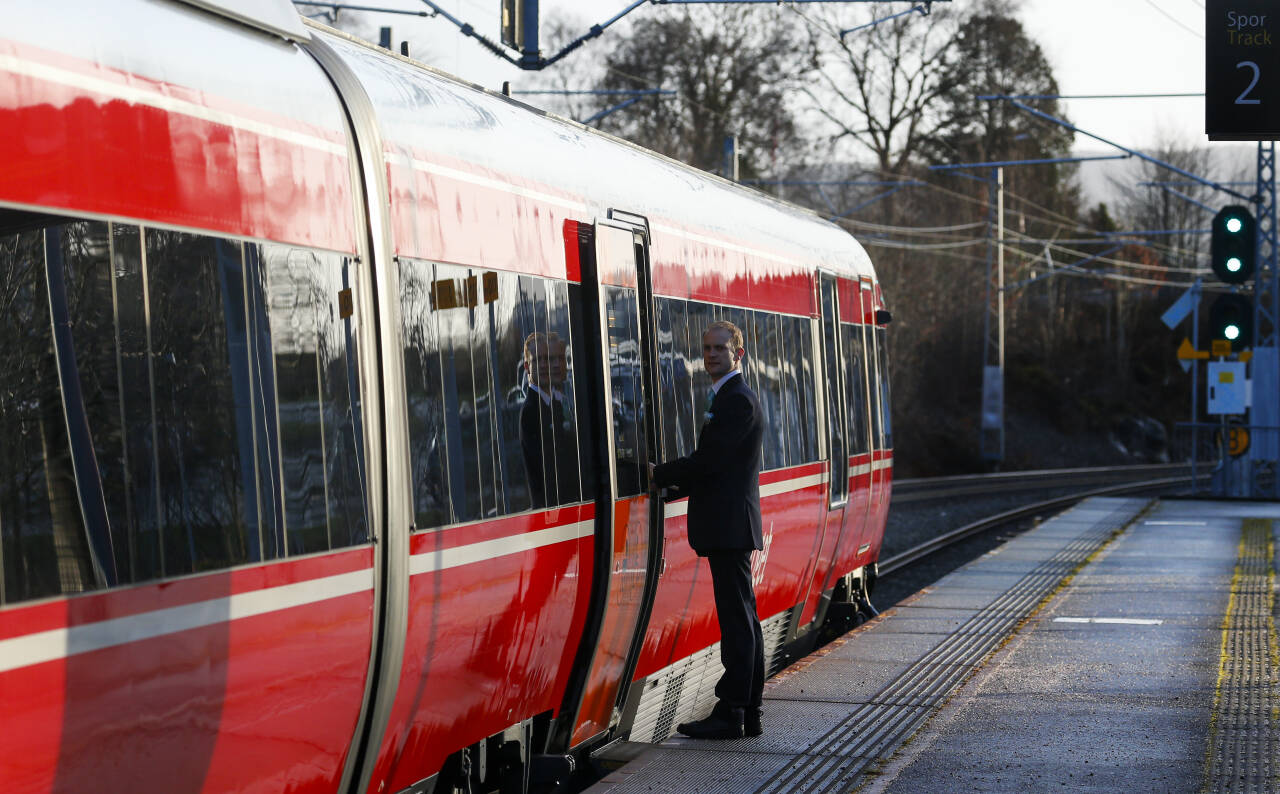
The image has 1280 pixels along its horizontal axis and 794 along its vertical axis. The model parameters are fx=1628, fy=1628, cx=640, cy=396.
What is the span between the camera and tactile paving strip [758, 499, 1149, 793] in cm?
655

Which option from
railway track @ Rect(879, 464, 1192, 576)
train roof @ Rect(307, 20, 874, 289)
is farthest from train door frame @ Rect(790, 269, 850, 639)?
railway track @ Rect(879, 464, 1192, 576)

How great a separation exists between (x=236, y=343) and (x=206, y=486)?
1.28ft

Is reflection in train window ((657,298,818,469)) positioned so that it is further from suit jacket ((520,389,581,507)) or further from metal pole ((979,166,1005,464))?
metal pole ((979,166,1005,464))

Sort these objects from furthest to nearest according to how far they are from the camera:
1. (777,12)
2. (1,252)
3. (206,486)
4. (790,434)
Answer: (777,12)
(790,434)
(206,486)
(1,252)

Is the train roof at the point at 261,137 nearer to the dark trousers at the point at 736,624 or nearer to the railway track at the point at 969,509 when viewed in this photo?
the dark trousers at the point at 736,624

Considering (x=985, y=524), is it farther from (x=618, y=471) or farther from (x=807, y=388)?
(x=618, y=471)

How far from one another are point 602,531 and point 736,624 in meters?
0.94

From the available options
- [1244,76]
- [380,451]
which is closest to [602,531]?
[380,451]

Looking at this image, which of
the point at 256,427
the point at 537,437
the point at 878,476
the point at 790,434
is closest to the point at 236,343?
the point at 256,427

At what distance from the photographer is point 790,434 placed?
9766mm

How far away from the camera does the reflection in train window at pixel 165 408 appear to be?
137 inches

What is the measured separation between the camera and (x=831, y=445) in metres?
11.0

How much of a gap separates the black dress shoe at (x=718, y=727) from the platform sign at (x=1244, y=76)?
21.4 feet

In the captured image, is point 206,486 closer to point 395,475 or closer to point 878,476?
point 395,475
